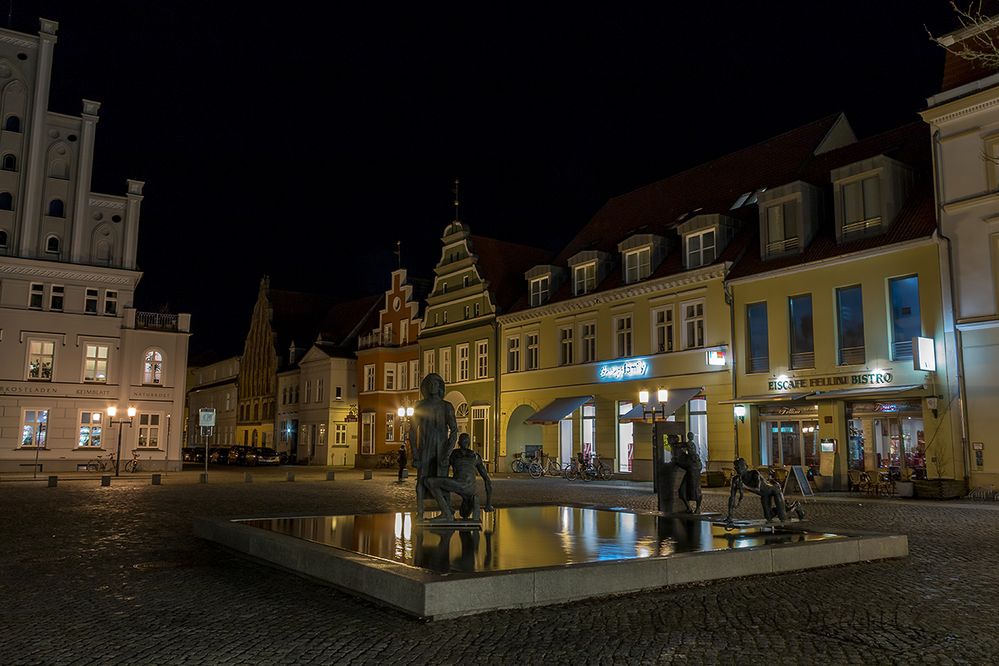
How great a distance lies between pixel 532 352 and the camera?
4319 cm

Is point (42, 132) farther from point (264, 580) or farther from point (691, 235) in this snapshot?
point (264, 580)

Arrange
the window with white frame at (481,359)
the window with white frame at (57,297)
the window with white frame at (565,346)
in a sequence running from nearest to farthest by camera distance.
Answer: the window with white frame at (565,346)
the window with white frame at (57,297)
the window with white frame at (481,359)

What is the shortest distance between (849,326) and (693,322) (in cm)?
692

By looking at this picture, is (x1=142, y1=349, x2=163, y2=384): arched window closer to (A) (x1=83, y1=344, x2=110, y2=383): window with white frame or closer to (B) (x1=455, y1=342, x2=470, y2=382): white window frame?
(A) (x1=83, y1=344, x2=110, y2=383): window with white frame

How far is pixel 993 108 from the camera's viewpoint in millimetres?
24781

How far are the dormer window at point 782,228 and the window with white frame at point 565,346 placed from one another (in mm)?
11940

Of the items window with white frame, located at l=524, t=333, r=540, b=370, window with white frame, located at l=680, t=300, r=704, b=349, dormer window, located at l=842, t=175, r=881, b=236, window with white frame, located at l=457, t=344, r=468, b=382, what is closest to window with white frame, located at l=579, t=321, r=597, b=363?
window with white frame, located at l=524, t=333, r=540, b=370

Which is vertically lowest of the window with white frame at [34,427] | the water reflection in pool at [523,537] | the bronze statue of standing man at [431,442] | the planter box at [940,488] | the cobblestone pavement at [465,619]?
the cobblestone pavement at [465,619]

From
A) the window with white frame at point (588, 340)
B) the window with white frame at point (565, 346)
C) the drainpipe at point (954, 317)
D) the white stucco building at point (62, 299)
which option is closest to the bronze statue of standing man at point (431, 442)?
the drainpipe at point (954, 317)

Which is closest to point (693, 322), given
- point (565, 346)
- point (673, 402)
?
point (673, 402)

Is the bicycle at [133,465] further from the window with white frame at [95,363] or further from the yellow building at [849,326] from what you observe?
the yellow building at [849,326]

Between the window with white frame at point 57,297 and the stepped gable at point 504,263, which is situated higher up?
the stepped gable at point 504,263

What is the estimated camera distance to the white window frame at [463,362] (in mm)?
47875

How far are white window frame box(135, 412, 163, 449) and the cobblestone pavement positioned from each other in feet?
112
